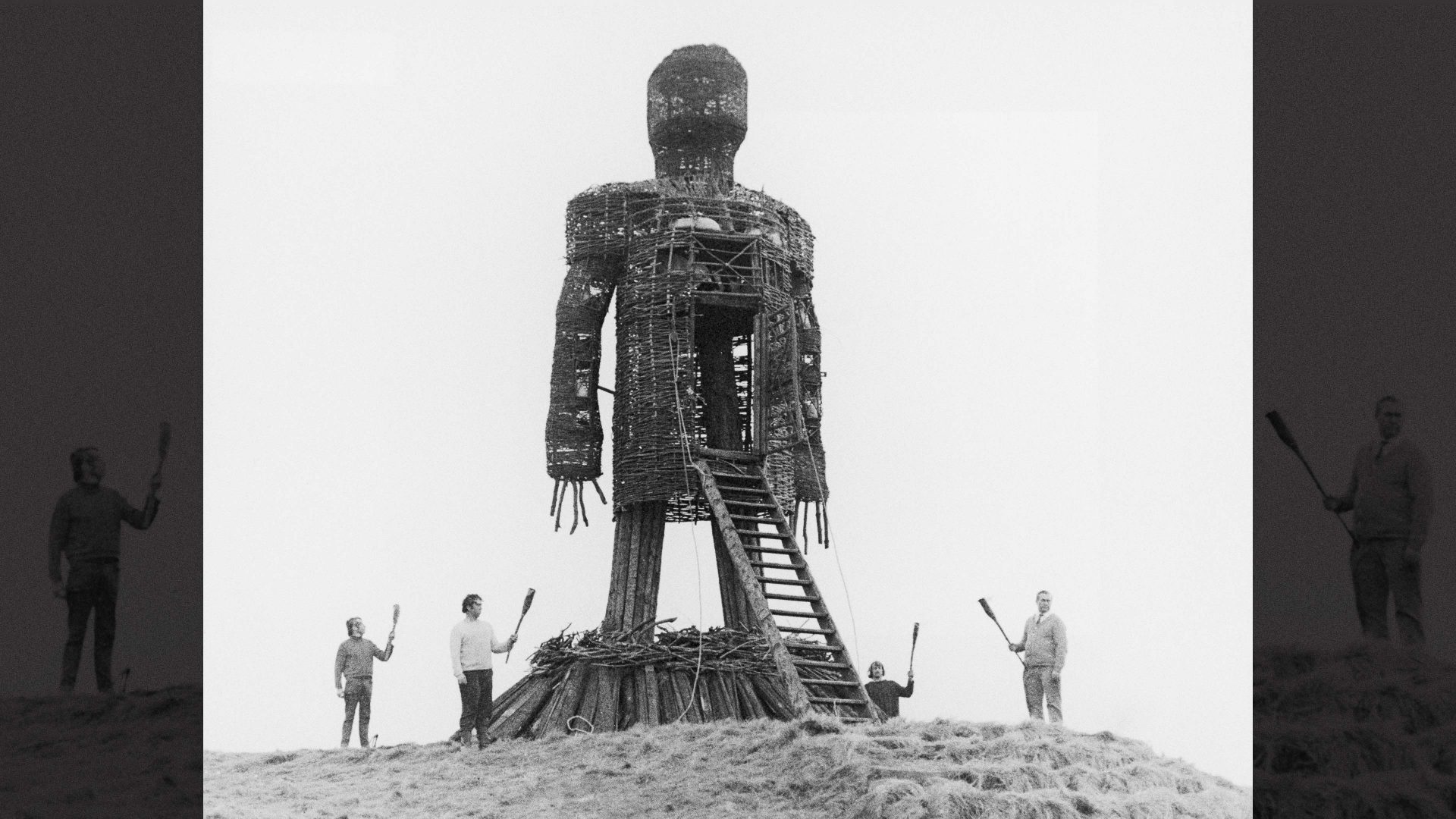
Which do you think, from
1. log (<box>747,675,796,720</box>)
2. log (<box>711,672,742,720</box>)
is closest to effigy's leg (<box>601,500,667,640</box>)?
log (<box>711,672,742,720</box>)

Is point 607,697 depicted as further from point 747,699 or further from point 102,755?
point 102,755

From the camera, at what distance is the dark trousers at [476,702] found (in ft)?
46.3

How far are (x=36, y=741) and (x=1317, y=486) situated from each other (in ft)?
25.9

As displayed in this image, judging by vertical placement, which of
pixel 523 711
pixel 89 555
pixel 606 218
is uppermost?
pixel 606 218

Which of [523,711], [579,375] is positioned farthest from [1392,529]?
[579,375]

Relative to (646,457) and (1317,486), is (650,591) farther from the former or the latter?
(1317,486)

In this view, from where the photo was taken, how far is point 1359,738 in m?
11.9

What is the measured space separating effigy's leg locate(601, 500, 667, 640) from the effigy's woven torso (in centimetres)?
16

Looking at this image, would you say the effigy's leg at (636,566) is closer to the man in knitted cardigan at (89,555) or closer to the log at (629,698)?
the log at (629,698)

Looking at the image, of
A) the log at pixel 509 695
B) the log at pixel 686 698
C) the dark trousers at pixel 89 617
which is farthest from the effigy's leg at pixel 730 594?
the dark trousers at pixel 89 617

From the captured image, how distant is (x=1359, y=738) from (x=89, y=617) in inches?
304

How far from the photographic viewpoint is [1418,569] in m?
11.4

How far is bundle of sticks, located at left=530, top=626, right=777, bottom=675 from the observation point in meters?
15.6

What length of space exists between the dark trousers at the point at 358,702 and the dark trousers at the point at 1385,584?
730 cm
